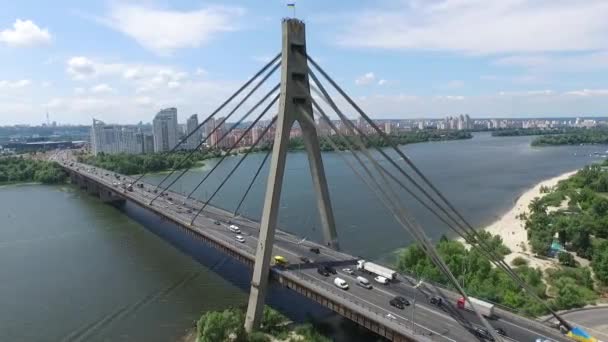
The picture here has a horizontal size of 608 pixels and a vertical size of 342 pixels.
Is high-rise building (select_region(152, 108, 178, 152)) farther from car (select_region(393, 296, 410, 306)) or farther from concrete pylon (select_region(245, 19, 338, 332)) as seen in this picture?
car (select_region(393, 296, 410, 306))

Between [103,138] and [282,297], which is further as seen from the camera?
[103,138]

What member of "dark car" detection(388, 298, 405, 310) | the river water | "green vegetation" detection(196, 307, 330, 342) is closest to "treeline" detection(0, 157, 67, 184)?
the river water

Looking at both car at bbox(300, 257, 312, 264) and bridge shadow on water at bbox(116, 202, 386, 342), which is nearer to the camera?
bridge shadow on water at bbox(116, 202, 386, 342)

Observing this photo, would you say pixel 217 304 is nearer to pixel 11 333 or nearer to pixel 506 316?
pixel 11 333

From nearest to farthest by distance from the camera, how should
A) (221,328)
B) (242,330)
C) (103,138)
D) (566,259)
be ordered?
(221,328) < (242,330) < (566,259) < (103,138)

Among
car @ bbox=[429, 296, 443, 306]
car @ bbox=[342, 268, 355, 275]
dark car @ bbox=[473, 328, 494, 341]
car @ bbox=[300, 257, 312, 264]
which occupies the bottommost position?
dark car @ bbox=[473, 328, 494, 341]

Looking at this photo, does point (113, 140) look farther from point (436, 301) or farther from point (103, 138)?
point (436, 301)

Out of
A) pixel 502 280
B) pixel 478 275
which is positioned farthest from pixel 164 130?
pixel 502 280

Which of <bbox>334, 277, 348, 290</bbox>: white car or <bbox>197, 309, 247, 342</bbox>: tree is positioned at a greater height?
<bbox>334, 277, 348, 290</bbox>: white car
